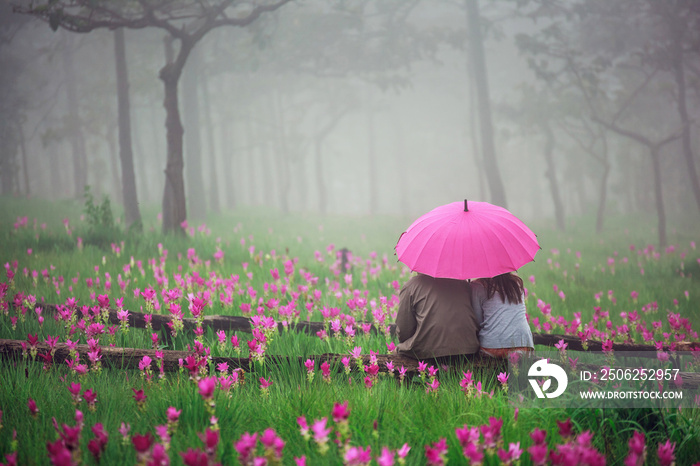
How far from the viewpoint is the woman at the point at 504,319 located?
3.23m

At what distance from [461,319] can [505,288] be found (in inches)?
15.4

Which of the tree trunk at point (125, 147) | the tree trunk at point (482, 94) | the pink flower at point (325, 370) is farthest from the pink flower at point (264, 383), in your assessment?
the tree trunk at point (482, 94)

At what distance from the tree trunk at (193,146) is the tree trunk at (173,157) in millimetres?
8057

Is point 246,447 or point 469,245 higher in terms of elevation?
point 469,245

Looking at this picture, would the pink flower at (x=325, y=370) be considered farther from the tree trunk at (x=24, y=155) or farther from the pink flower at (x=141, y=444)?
the tree trunk at (x=24, y=155)

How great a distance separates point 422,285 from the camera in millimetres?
3303

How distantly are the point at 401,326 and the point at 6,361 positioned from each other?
9.24ft

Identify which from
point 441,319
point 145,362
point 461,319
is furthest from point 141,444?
point 461,319

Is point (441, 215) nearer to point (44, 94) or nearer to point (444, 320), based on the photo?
point (444, 320)

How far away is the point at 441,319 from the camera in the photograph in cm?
319

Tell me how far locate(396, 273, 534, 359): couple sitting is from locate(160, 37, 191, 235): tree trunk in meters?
7.00

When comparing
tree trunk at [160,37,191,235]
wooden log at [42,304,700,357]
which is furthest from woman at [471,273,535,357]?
tree trunk at [160,37,191,235]

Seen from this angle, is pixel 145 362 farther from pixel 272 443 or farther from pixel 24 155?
pixel 24 155

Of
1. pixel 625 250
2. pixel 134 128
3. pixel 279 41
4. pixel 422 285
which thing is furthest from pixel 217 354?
pixel 134 128
